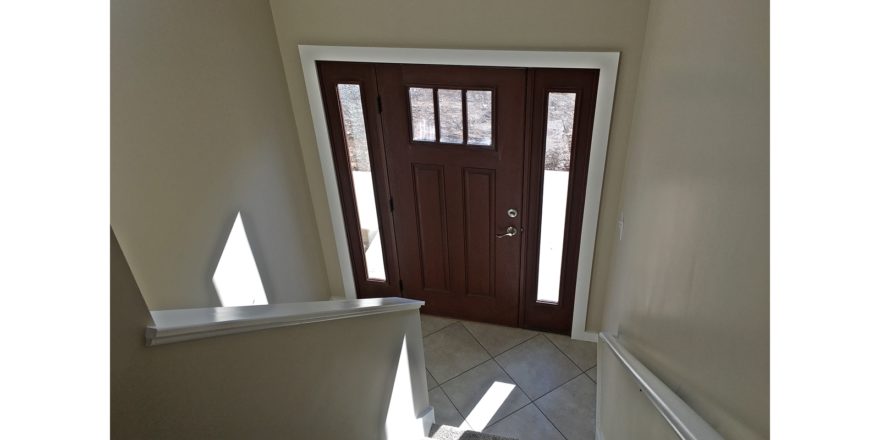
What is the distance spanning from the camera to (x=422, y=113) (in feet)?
11.4

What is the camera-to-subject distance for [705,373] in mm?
1265

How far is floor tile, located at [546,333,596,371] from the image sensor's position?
12.8 feet

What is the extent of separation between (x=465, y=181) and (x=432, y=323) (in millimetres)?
1300

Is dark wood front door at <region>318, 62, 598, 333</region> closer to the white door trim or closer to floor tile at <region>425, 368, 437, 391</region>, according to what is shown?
the white door trim

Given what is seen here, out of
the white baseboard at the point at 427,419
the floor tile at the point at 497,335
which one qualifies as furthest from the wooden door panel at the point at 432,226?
the white baseboard at the point at 427,419

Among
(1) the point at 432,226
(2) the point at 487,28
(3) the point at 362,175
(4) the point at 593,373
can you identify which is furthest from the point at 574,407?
(2) the point at 487,28

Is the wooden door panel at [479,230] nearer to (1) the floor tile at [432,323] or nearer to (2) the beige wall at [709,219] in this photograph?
(1) the floor tile at [432,323]

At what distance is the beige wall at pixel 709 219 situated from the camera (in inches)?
39.2

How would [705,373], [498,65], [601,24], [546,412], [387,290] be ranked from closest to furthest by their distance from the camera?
1. [705,373]
2. [601,24]
3. [498,65]
4. [546,412]
5. [387,290]
